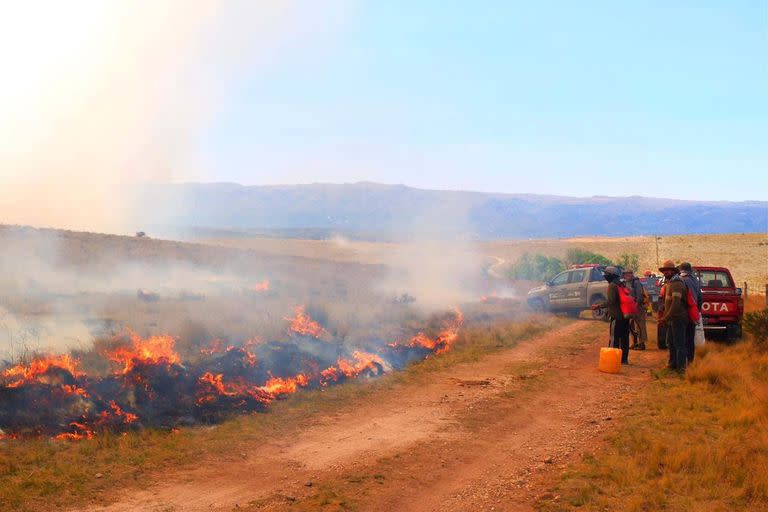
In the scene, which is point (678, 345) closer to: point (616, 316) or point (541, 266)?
point (616, 316)

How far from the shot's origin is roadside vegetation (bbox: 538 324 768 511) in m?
6.96

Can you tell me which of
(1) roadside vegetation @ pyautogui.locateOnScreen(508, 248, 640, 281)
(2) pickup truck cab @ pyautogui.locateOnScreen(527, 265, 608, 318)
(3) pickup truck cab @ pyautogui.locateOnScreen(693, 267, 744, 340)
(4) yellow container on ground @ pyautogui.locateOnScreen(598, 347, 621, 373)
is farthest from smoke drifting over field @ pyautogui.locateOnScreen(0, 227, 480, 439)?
(1) roadside vegetation @ pyautogui.locateOnScreen(508, 248, 640, 281)

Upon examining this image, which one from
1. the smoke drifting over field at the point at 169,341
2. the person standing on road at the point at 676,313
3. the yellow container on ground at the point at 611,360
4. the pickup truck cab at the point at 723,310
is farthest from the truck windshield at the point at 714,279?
the smoke drifting over field at the point at 169,341

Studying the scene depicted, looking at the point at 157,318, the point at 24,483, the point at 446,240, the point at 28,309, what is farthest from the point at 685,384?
the point at 446,240

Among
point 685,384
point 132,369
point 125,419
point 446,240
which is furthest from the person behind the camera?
point 446,240

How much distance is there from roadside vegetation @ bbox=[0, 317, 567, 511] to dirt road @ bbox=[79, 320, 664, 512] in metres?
0.35

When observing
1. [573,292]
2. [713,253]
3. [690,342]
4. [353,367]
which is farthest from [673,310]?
[713,253]

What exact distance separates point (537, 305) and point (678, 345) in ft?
41.1

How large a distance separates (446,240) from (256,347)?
120ft

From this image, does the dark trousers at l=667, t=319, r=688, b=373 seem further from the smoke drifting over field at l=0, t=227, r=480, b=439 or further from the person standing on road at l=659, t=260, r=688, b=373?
the smoke drifting over field at l=0, t=227, r=480, b=439

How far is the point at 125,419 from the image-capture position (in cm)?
993

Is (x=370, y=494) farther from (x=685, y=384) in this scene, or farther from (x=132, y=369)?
(x=685, y=384)

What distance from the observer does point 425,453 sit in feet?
28.8

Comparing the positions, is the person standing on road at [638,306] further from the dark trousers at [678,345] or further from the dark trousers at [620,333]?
the dark trousers at [678,345]
